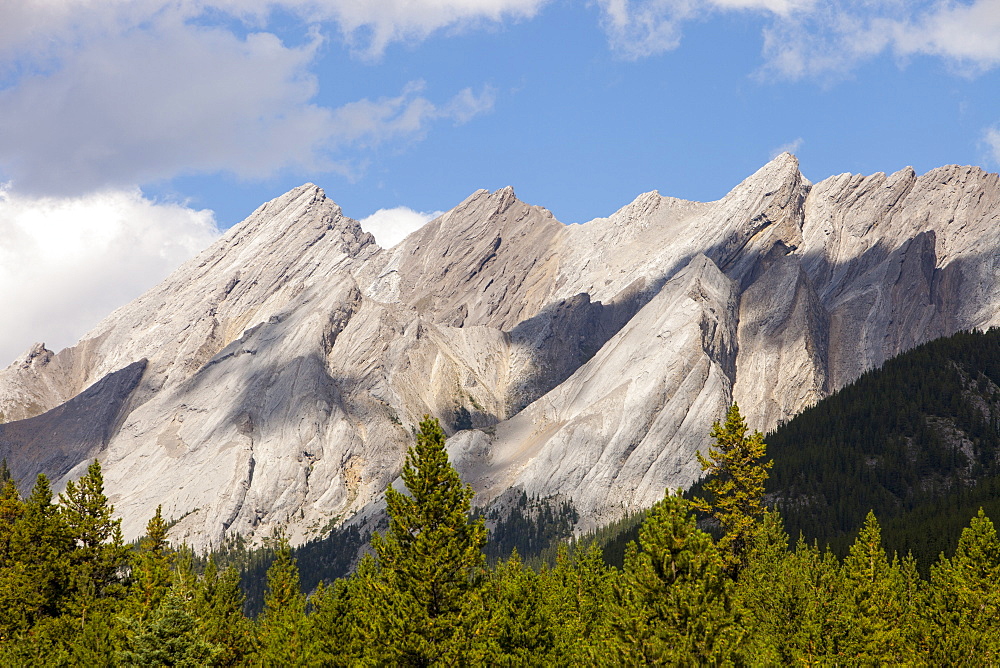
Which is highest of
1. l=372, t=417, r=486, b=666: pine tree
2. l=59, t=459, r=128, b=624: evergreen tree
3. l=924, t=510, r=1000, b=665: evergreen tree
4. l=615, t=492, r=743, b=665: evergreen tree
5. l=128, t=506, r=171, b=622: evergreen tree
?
l=59, t=459, r=128, b=624: evergreen tree

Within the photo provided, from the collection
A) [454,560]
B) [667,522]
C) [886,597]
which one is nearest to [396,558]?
[454,560]

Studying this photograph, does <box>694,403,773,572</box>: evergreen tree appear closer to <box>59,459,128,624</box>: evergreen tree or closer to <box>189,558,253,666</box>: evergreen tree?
<box>189,558,253,666</box>: evergreen tree

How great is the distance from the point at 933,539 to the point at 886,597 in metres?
38.1

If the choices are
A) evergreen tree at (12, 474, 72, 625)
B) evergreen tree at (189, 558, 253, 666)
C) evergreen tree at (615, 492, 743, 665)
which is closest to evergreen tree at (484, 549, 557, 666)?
evergreen tree at (615, 492, 743, 665)

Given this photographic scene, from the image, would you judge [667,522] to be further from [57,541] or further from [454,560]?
[57,541]

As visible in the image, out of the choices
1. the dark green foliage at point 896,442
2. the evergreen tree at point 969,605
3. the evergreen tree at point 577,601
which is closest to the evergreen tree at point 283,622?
the evergreen tree at point 577,601

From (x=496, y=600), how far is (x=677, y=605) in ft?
48.9

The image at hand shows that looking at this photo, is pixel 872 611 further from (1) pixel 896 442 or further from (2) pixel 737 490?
(1) pixel 896 442

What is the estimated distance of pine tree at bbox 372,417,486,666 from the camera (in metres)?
42.5

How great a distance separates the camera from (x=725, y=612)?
3819 centimetres

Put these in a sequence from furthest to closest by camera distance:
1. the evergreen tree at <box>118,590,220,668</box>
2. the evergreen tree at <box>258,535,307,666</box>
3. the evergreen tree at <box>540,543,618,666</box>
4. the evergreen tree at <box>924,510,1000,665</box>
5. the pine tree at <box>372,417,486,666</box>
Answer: the evergreen tree at <box>258,535,307,666</box>
the evergreen tree at <box>540,543,618,666</box>
the evergreen tree at <box>924,510,1000,665</box>
the evergreen tree at <box>118,590,220,668</box>
the pine tree at <box>372,417,486,666</box>

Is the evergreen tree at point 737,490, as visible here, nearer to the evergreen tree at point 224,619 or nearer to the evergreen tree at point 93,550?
the evergreen tree at point 224,619

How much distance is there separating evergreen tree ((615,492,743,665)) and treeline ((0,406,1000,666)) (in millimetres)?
54

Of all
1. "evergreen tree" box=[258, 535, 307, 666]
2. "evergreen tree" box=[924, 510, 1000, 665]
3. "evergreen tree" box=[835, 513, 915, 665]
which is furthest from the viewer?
"evergreen tree" box=[258, 535, 307, 666]
